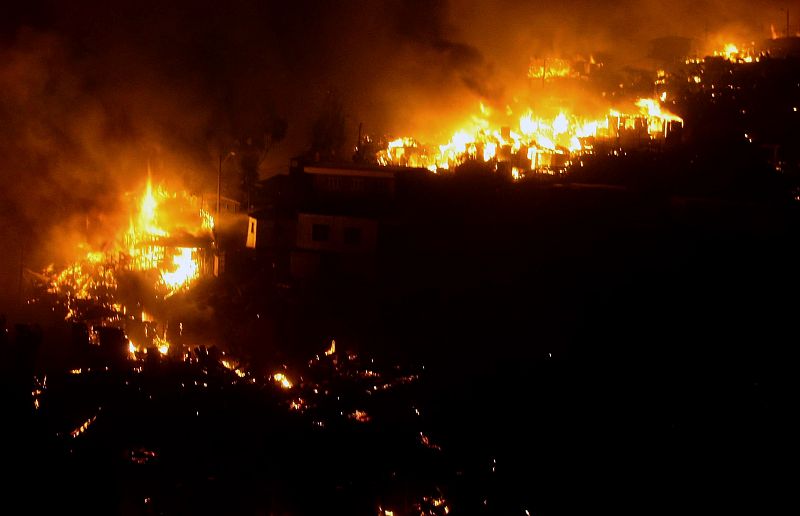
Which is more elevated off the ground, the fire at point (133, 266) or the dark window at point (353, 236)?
the dark window at point (353, 236)

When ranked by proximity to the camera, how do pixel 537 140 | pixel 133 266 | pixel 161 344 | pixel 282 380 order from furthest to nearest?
pixel 537 140
pixel 133 266
pixel 161 344
pixel 282 380

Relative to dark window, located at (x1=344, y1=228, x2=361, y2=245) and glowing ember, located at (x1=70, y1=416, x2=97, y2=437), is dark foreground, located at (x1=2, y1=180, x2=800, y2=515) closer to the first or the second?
glowing ember, located at (x1=70, y1=416, x2=97, y2=437)

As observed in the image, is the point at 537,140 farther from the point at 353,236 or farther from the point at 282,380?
the point at 282,380

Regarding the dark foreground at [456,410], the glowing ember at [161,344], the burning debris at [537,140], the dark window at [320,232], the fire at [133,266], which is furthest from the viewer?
the burning debris at [537,140]

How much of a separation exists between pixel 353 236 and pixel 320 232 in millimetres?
896

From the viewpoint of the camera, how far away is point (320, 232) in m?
17.2

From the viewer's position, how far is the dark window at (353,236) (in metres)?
16.8

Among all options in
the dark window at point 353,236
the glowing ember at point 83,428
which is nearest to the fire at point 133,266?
the dark window at point 353,236

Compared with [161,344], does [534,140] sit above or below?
above

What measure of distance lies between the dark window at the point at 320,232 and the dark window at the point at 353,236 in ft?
1.62

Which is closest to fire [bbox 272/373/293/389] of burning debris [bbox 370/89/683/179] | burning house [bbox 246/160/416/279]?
burning house [bbox 246/160/416/279]

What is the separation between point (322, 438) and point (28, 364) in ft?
20.7

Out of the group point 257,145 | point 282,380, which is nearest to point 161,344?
point 282,380

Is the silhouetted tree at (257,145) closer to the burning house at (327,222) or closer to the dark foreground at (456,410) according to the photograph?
the burning house at (327,222)
